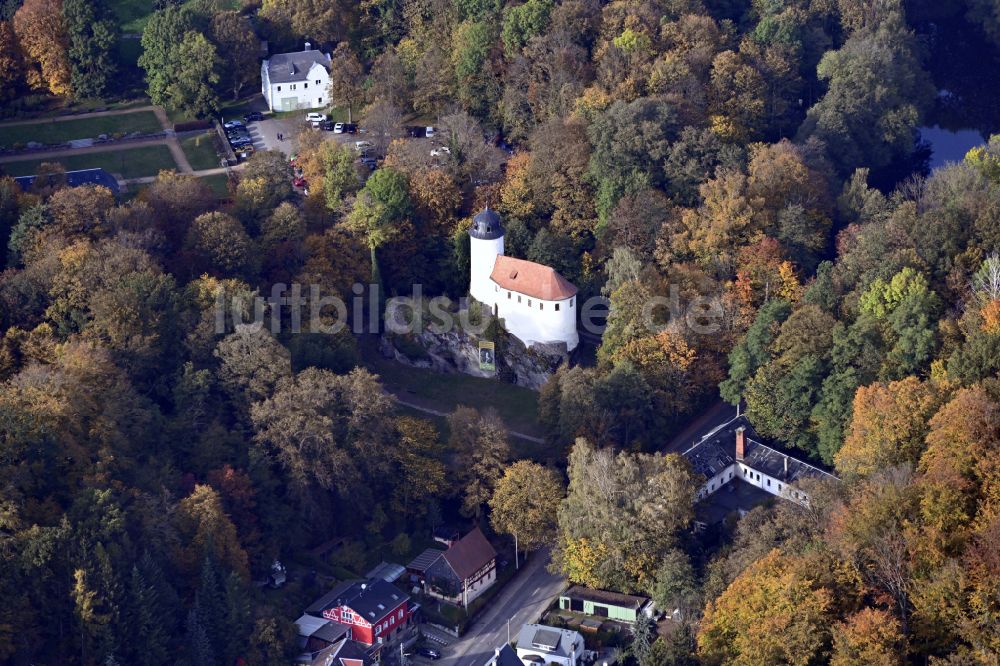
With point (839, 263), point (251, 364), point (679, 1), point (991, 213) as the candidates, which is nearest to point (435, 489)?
point (251, 364)

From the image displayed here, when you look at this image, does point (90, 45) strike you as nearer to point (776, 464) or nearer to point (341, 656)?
point (341, 656)

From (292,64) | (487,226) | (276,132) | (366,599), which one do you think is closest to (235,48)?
Answer: (292,64)

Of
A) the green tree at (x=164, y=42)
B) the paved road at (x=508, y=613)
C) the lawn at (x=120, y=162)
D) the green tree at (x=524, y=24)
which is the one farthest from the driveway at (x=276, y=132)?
the paved road at (x=508, y=613)

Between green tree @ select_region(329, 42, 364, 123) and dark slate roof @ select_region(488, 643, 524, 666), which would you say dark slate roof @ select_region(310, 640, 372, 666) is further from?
green tree @ select_region(329, 42, 364, 123)

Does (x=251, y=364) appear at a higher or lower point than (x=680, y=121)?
lower

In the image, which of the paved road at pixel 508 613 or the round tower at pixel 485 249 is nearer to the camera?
the paved road at pixel 508 613

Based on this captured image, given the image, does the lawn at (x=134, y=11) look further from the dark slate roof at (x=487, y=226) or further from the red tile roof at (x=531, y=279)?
the red tile roof at (x=531, y=279)

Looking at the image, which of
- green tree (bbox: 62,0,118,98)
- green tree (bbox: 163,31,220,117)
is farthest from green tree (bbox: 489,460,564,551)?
green tree (bbox: 62,0,118,98)

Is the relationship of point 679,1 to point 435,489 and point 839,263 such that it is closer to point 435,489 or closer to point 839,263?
point 839,263
